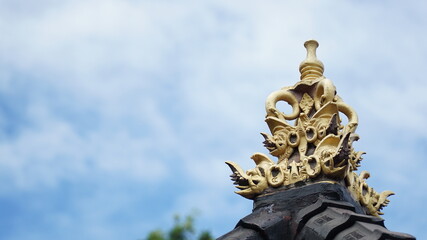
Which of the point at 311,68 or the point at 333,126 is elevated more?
the point at 311,68

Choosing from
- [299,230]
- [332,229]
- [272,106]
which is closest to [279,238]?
[299,230]

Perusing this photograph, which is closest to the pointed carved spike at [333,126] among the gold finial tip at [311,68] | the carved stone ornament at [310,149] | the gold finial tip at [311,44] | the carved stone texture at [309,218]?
the carved stone ornament at [310,149]

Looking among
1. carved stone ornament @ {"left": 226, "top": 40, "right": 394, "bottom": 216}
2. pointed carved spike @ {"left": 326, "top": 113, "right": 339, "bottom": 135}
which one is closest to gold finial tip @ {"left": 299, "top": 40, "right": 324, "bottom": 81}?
carved stone ornament @ {"left": 226, "top": 40, "right": 394, "bottom": 216}

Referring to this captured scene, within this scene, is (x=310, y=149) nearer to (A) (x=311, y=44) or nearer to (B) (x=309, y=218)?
(B) (x=309, y=218)

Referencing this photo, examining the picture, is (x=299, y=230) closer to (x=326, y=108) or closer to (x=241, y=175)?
(x=241, y=175)

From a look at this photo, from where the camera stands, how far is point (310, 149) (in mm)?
5328

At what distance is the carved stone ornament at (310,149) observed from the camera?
5008 millimetres

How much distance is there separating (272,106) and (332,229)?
1.51 m

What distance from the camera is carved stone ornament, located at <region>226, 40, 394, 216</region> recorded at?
16.4 feet

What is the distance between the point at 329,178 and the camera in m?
4.97

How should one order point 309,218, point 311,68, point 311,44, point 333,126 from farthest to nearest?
point 311,44
point 311,68
point 333,126
point 309,218

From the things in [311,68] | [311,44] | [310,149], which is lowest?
[310,149]

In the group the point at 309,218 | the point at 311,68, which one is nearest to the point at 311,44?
the point at 311,68

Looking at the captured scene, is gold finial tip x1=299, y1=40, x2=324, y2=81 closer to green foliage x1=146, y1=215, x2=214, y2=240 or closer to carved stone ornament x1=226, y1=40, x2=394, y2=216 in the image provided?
carved stone ornament x1=226, y1=40, x2=394, y2=216
